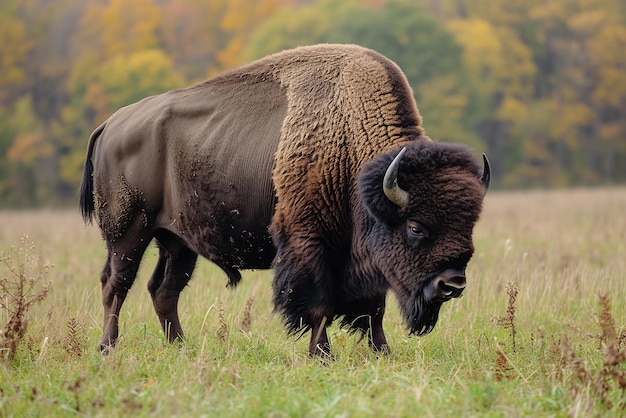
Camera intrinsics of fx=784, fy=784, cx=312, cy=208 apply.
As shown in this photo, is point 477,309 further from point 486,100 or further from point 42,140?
point 486,100

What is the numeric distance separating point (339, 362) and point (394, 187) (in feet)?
4.18

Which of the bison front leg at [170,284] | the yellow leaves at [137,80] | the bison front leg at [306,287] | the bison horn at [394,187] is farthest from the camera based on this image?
the yellow leaves at [137,80]

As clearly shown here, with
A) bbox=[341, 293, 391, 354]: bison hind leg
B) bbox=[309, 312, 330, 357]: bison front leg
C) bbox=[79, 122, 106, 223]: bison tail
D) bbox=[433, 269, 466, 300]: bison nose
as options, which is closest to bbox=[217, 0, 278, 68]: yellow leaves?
bbox=[79, 122, 106, 223]: bison tail

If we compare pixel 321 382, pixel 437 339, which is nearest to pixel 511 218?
pixel 437 339

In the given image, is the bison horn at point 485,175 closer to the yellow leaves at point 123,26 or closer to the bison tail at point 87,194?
the bison tail at point 87,194

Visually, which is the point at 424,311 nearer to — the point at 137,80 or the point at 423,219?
the point at 423,219

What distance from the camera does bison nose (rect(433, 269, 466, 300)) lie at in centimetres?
523

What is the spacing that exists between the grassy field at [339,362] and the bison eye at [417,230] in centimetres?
84

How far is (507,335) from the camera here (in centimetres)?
648

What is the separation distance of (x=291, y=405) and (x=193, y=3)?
56.5 meters

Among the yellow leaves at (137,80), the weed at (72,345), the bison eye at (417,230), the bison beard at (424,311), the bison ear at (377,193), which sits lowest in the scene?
the yellow leaves at (137,80)

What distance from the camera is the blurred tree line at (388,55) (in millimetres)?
43719

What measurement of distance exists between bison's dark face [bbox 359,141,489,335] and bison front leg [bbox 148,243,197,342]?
7.10ft

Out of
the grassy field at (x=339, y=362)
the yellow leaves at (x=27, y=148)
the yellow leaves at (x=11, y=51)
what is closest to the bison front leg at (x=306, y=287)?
the grassy field at (x=339, y=362)
